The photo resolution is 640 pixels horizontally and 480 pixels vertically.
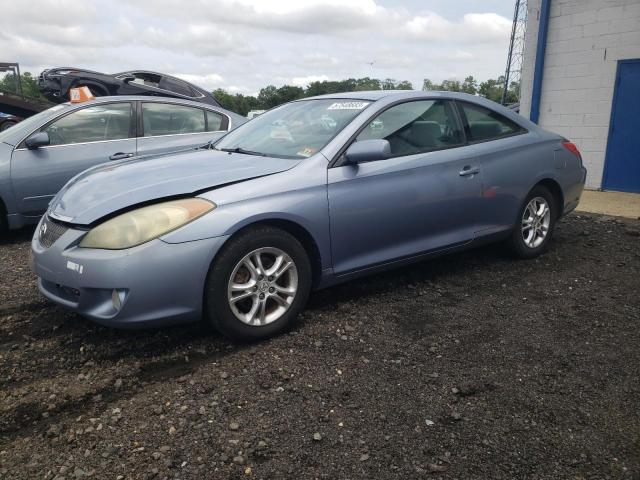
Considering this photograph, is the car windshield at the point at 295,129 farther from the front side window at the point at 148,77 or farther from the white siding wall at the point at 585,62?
the front side window at the point at 148,77

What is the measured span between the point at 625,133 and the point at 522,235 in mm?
4744

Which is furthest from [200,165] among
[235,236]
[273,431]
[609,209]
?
[609,209]

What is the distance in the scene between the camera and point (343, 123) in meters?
3.79

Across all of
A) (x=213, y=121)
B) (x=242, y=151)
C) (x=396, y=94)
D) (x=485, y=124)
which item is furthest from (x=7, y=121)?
(x=485, y=124)

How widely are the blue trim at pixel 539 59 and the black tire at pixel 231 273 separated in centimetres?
743

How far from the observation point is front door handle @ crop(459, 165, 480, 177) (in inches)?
165

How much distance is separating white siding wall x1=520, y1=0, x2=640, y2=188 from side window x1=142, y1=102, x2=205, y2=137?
19.5 ft

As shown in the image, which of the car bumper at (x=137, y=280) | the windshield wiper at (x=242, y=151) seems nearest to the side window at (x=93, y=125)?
the windshield wiper at (x=242, y=151)

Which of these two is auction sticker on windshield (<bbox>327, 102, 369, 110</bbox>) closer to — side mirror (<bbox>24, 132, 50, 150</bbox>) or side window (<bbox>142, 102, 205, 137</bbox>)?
side window (<bbox>142, 102, 205, 137</bbox>)

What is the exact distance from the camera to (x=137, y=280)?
9.34 ft

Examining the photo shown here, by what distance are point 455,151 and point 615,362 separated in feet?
6.22

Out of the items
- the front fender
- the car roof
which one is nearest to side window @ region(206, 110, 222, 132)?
the car roof

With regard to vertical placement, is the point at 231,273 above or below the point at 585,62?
below

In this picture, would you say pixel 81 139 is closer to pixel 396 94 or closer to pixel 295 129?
pixel 295 129
